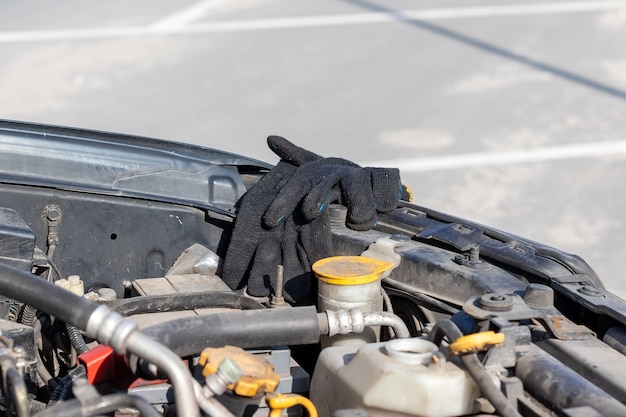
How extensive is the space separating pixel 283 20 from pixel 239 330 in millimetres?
8962

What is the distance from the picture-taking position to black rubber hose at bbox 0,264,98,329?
150 centimetres

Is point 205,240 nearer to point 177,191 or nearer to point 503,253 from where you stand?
point 177,191

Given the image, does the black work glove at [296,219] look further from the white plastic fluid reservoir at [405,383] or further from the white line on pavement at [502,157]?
the white line on pavement at [502,157]

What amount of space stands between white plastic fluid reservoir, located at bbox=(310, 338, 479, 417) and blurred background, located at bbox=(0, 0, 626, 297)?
13.2 feet

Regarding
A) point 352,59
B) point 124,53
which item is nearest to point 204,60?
point 124,53

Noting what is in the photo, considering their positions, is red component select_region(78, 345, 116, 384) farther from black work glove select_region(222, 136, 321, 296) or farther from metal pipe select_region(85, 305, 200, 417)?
black work glove select_region(222, 136, 321, 296)

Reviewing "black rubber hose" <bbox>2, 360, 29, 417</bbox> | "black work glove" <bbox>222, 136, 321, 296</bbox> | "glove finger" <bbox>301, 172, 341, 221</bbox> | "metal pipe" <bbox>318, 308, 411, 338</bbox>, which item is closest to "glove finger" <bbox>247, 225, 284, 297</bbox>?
"black work glove" <bbox>222, 136, 321, 296</bbox>

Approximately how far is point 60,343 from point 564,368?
127cm

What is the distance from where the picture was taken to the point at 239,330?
1.82 m

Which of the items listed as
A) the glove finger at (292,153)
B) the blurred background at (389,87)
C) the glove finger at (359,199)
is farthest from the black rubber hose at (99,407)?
the blurred background at (389,87)

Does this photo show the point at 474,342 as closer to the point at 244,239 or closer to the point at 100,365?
the point at 100,365

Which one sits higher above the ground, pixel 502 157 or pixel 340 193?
pixel 340 193

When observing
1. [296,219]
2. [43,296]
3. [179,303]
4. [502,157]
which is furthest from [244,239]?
[502,157]

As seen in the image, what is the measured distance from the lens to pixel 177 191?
9.01 ft
